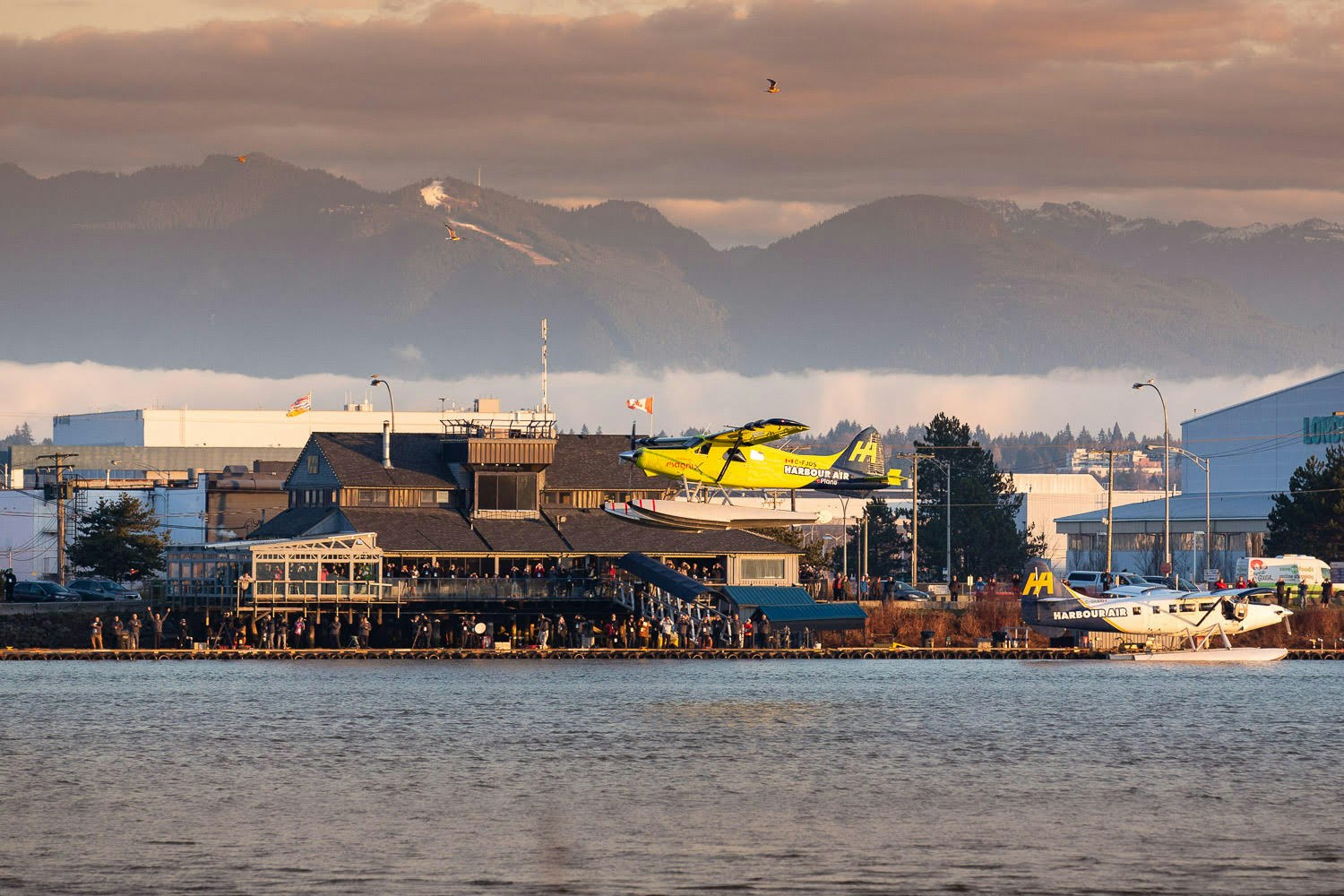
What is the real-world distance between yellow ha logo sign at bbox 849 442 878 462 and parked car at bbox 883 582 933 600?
521 inches

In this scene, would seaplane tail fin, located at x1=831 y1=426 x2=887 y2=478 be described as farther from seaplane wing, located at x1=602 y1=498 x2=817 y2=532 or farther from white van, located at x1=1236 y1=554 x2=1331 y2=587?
white van, located at x1=1236 y1=554 x2=1331 y2=587

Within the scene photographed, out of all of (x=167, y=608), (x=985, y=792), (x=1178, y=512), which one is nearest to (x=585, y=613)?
(x=167, y=608)

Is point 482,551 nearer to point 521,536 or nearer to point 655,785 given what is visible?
point 521,536

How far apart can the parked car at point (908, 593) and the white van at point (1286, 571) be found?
20.9 metres

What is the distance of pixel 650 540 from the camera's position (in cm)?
11306

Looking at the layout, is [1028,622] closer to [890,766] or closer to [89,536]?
[890,766]

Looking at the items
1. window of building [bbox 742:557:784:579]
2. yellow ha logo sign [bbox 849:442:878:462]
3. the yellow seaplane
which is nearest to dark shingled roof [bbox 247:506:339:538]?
window of building [bbox 742:557:784:579]

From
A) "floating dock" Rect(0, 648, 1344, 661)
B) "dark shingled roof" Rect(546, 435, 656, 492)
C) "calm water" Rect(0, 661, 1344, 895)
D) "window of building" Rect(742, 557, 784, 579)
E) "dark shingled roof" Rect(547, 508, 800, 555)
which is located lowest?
"calm water" Rect(0, 661, 1344, 895)

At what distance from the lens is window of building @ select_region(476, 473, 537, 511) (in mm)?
116938

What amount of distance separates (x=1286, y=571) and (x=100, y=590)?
7472 cm

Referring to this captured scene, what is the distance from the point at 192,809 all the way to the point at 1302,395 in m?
148

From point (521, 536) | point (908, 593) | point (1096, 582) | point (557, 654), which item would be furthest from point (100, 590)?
point (1096, 582)

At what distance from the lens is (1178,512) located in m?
178

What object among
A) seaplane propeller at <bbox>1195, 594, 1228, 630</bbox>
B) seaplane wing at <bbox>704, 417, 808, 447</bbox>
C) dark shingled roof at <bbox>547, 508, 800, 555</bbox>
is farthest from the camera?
dark shingled roof at <bbox>547, 508, 800, 555</bbox>
